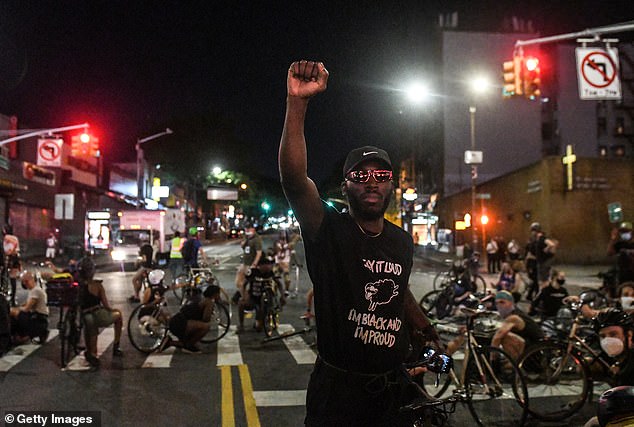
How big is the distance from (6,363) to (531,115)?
5274cm

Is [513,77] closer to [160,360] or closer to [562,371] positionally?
[562,371]

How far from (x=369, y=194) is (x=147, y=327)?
23.6ft

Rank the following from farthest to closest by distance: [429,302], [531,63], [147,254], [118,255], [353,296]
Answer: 1. [118,255]
2. [531,63]
3. [147,254]
4. [429,302]
5. [353,296]

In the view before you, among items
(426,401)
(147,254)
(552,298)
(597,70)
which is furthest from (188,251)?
(426,401)

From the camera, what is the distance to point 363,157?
2.75 meters

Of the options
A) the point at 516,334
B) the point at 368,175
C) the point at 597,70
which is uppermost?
the point at 597,70

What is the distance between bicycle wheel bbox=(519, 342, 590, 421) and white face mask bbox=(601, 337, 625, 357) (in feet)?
1.30

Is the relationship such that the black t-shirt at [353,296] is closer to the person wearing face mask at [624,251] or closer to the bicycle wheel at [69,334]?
the bicycle wheel at [69,334]

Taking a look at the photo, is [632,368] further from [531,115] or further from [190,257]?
[531,115]

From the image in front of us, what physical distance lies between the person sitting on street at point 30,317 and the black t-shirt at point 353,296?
8.17 m

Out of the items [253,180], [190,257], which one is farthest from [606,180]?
[253,180]

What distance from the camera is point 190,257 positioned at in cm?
1476

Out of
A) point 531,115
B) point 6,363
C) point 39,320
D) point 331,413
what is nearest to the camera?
point 331,413

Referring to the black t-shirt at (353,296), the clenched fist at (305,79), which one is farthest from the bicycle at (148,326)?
the clenched fist at (305,79)
